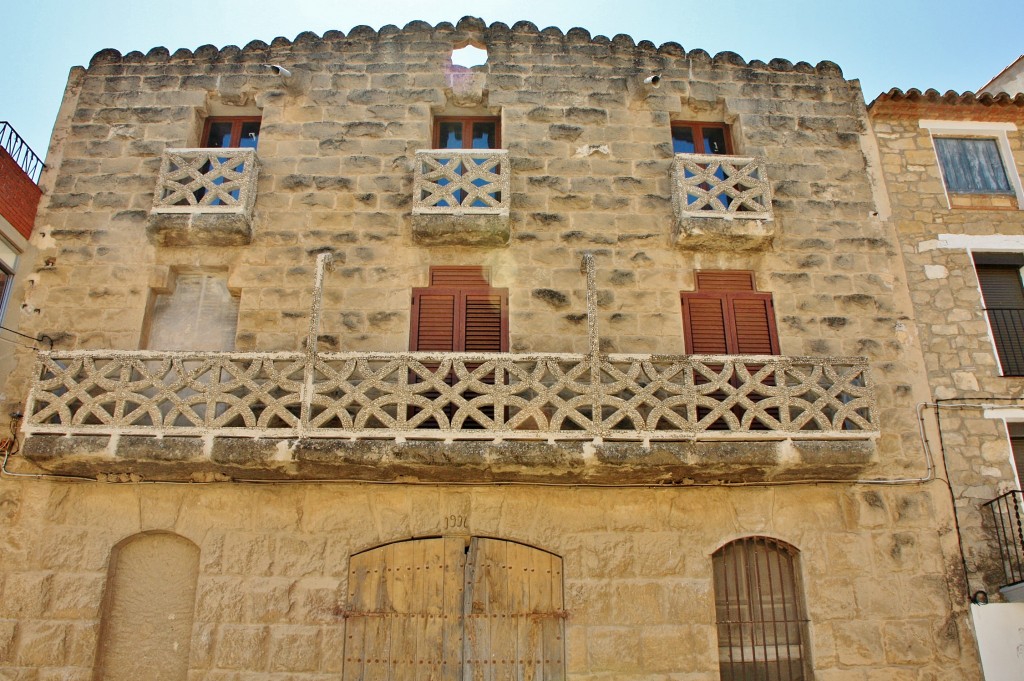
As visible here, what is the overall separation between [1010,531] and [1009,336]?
269 cm

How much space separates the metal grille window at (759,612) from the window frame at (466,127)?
6.41 meters

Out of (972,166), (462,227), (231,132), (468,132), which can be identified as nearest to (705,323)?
(462,227)

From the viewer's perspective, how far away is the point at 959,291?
10.1 metres

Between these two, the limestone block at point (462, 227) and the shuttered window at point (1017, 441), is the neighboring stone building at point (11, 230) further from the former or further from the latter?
the shuttered window at point (1017, 441)

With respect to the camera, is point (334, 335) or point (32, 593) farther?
point (334, 335)

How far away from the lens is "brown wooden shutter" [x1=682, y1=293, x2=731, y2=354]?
9781 mm

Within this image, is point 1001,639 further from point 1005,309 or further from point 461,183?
point 461,183

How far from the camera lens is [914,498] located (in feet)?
29.1

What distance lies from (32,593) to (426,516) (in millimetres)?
4241

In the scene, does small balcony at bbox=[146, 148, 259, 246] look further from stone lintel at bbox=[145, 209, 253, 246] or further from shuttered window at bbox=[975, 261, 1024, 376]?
shuttered window at bbox=[975, 261, 1024, 376]

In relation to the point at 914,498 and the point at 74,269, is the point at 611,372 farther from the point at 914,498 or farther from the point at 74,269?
the point at 74,269

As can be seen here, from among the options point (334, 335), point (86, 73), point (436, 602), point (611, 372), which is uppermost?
point (86, 73)

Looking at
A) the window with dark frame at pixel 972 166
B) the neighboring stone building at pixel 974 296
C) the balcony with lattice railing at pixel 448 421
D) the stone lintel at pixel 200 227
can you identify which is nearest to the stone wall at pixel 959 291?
the neighboring stone building at pixel 974 296

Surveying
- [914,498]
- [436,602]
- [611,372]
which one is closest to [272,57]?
[611,372]
